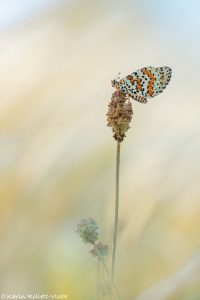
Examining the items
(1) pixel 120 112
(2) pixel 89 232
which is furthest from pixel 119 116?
(2) pixel 89 232

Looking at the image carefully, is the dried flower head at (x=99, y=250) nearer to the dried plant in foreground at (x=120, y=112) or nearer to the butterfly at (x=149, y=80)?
the dried plant in foreground at (x=120, y=112)

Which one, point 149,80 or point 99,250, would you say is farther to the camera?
point 149,80

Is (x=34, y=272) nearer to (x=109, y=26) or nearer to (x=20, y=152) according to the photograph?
(x=20, y=152)

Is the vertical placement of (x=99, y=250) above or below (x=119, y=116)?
below

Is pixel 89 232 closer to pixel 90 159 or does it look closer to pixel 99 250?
pixel 99 250

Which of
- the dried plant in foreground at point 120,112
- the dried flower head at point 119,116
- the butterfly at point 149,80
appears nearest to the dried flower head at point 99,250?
the dried plant in foreground at point 120,112

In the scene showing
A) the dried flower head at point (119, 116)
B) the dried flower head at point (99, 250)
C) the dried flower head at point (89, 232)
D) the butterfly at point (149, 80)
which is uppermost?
the butterfly at point (149, 80)
